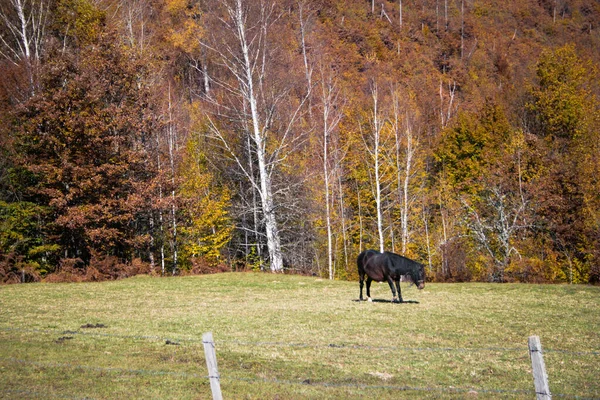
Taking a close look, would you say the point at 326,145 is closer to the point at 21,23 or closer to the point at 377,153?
the point at 377,153

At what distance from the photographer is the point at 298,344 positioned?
34.7 ft

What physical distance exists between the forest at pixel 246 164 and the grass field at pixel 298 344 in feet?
30.0

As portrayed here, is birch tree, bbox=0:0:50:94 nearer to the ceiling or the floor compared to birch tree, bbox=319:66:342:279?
nearer to the ceiling

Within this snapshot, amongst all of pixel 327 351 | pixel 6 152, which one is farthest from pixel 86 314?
pixel 6 152

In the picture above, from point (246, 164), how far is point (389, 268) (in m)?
29.6

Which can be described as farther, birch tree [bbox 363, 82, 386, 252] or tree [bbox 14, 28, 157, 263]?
birch tree [bbox 363, 82, 386, 252]

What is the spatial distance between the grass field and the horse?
0.93 m

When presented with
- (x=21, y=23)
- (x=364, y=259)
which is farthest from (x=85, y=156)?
(x=364, y=259)

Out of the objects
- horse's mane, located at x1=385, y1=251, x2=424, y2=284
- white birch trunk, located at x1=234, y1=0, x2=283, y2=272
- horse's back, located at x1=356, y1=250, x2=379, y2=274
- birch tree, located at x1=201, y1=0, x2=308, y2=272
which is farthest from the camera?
birch tree, located at x1=201, y1=0, x2=308, y2=272

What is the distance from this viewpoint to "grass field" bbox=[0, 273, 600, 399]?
31.4ft

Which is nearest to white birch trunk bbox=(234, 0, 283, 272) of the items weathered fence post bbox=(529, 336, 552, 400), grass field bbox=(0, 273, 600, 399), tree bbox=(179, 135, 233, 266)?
tree bbox=(179, 135, 233, 266)

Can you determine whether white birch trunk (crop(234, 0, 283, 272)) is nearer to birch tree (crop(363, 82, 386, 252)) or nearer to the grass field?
birch tree (crop(363, 82, 386, 252))

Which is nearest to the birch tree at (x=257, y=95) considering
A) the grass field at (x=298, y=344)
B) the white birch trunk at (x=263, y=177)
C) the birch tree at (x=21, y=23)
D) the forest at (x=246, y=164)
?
the white birch trunk at (x=263, y=177)

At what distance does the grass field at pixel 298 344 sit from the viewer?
9562 millimetres
